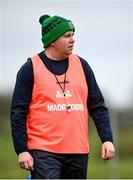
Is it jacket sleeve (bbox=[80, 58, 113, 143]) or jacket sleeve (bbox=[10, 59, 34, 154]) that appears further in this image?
jacket sleeve (bbox=[80, 58, 113, 143])

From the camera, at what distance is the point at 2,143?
2364cm

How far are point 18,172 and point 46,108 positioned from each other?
559 inches

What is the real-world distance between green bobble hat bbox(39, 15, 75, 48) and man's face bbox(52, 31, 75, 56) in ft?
0.09

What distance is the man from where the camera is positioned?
6.54 m

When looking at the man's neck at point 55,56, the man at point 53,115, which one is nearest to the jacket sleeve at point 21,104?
the man at point 53,115

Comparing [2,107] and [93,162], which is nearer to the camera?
[2,107]

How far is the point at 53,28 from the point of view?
22.3 feet

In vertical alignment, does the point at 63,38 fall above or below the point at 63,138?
above

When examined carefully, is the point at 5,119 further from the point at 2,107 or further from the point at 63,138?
the point at 63,138

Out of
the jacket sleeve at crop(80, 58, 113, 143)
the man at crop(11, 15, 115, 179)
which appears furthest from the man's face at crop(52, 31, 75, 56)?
the jacket sleeve at crop(80, 58, 113, 143)

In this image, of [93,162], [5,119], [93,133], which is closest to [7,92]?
[5,119]

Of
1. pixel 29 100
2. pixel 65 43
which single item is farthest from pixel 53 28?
pixel 29 100

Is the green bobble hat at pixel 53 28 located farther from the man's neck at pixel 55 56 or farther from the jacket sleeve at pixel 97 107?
the jacket sleeve at pixel 97 107

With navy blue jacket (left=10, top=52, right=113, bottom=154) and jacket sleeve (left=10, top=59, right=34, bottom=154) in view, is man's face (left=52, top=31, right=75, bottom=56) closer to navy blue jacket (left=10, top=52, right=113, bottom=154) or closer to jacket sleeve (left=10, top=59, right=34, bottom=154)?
navy blue jacket (left=10, top=52, right=113, bottom=154)
